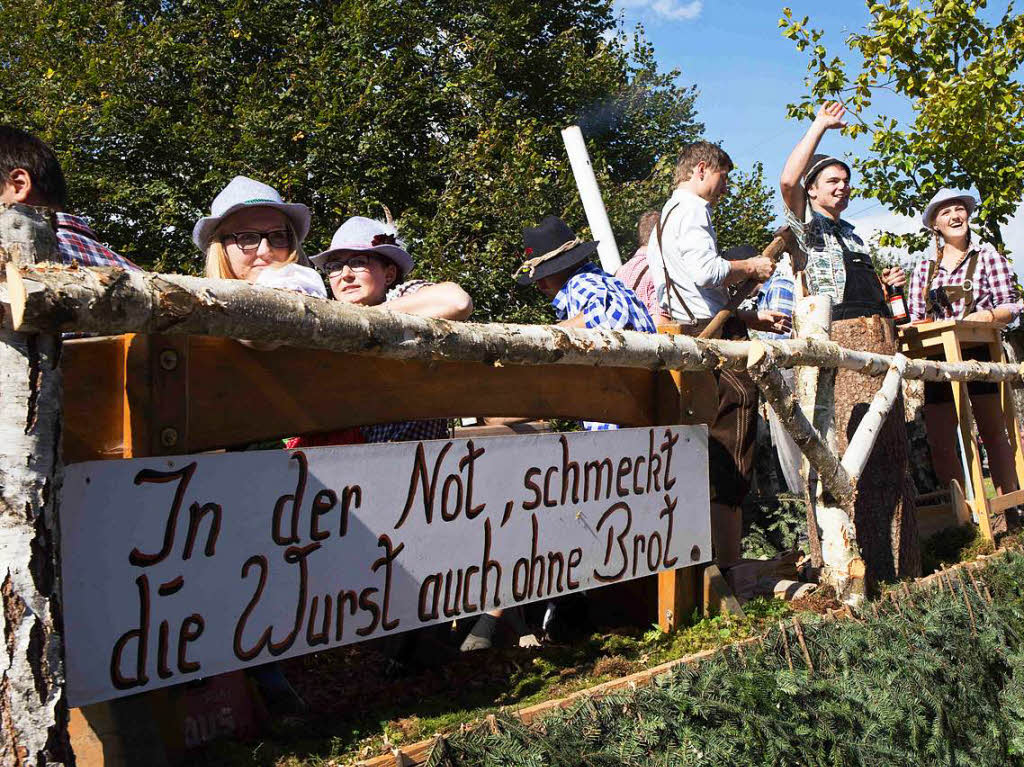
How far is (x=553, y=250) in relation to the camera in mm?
4082

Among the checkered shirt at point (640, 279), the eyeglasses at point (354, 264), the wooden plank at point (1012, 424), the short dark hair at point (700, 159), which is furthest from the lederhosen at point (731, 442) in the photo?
the wooden plank at point (1012, 424)

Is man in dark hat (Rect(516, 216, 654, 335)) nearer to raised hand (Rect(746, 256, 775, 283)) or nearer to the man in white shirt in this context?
the man in white shirt

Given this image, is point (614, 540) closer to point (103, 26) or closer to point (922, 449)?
point (922, 449)

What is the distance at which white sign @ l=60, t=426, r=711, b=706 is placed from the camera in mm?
1845

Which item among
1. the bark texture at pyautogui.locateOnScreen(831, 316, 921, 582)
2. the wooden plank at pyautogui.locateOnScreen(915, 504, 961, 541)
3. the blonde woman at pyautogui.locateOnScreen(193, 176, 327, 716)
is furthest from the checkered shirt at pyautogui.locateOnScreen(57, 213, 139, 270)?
the wooden plank at pyautogui.locateOnScreen(915, 504, 961, 541)

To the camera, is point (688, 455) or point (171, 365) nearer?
point (171, 365)


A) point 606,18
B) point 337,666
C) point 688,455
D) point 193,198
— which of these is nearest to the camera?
point 337,666

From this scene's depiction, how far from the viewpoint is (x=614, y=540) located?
3.00m

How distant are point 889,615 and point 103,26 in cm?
1232

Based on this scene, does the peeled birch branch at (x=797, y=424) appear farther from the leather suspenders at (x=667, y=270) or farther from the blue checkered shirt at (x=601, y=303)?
the leather suspenders at (x=667, y=270)

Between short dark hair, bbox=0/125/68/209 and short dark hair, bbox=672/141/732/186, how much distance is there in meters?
2.65

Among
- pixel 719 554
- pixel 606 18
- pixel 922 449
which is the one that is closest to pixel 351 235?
pixel 719 554

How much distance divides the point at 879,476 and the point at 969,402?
83.4 inches

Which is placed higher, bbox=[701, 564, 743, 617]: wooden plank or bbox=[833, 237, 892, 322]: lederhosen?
bbox=[833, 237, 892, 322]: lederhosen
